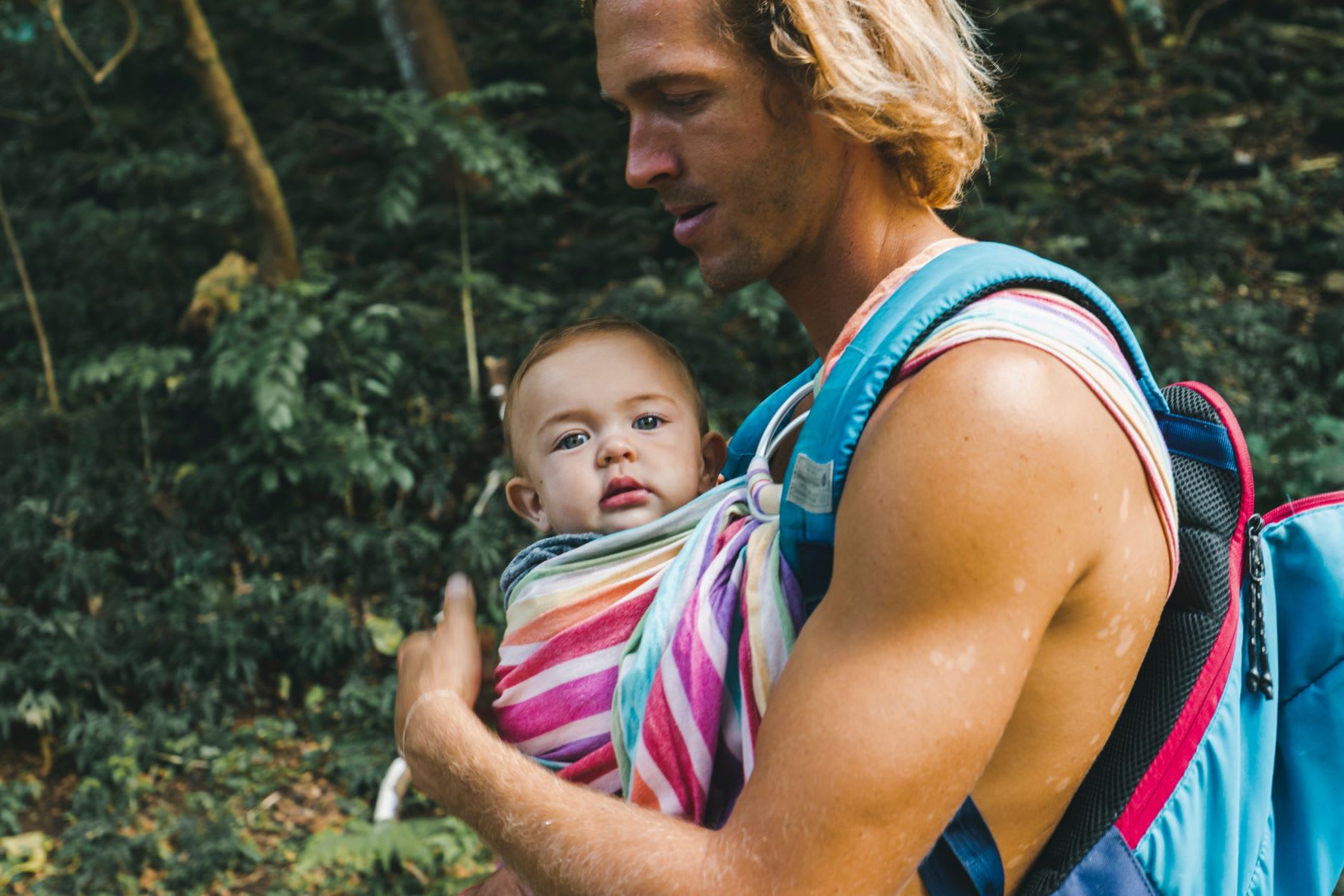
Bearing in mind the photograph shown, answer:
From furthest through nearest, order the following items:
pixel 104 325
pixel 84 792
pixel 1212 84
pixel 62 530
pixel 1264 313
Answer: pixel 1212 84, pixel 104 325, pixel 1264 313, pixel 62 530, pixel 84 792

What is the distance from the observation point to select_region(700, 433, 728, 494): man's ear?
1852 millimetres

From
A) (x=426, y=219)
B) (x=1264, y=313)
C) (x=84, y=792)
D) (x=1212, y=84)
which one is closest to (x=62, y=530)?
(x=84, y=792)

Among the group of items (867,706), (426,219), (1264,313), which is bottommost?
(1264,313)

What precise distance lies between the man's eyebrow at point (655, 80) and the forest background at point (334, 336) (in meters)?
2.82

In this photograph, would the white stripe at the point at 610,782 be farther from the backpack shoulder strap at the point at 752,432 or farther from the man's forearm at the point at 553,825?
the backpack shoulder strap at the point at 752,432

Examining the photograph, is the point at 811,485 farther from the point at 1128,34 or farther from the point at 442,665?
the point at 1128,34

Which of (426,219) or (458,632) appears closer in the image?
(458,632)

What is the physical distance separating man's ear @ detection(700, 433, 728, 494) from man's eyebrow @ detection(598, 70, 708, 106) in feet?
1.88

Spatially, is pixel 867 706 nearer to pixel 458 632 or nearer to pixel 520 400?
pixel 458 632

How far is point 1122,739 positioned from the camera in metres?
1.21

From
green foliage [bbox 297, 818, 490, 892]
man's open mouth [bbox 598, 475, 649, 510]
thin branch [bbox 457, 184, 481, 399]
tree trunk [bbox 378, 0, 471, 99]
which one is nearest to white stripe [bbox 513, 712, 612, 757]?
man's open mouth [bbox 598, 475, 649, 510]

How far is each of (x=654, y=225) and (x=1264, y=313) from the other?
350cm

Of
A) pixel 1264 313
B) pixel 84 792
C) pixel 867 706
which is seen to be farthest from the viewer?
pixel 1264 313

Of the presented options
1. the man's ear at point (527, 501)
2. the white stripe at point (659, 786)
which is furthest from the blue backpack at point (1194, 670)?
the man's ear at point (527, 501)
